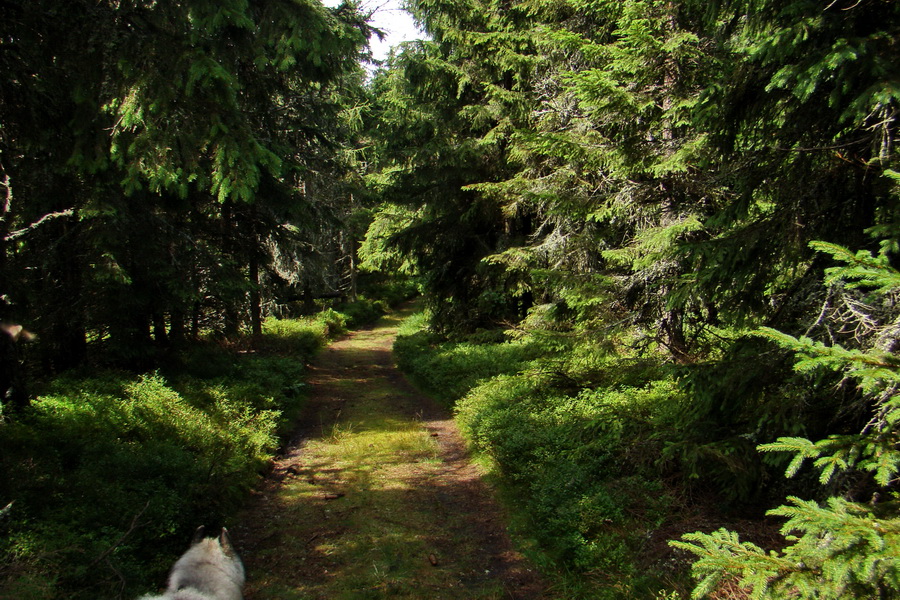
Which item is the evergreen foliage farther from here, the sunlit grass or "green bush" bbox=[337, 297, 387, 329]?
"green bush" bbox=[337, 297, 387, 329]

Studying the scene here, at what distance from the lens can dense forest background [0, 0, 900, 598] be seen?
3.63 m

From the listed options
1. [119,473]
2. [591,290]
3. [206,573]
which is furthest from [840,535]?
[119,473]

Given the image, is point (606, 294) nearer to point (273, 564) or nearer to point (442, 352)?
point (273, 564)

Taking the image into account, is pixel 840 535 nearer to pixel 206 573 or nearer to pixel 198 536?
pixel 206 573

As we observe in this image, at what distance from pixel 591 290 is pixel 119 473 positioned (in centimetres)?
683

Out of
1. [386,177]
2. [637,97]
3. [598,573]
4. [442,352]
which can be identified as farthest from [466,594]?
[386,177]

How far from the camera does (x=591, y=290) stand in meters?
7.61

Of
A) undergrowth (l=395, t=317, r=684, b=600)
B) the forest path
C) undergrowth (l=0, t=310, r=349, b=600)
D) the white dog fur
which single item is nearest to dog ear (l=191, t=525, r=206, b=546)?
the white dog fur

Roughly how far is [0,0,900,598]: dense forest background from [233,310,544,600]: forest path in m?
0.59

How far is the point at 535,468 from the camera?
7.03 metres

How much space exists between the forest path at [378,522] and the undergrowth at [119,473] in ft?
2.37

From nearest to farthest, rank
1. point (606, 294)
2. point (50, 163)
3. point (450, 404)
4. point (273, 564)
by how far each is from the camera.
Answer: point (273, 564) → point (50, 163) → point (606, 294) → point (450, 404)

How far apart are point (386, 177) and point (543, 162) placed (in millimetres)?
8634

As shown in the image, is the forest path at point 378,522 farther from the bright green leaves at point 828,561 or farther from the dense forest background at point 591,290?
the bright green leaves at point 828,561
